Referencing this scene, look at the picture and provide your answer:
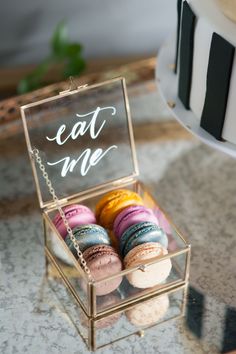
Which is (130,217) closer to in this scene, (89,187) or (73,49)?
(89,187)

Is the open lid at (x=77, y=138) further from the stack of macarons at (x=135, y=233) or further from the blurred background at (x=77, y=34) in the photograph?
the blurred background at (x=77, y=34)

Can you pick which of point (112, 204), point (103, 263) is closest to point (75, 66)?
point (112, 204)

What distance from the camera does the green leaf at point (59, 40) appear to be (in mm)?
1506

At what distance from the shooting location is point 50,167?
1127 millimetres

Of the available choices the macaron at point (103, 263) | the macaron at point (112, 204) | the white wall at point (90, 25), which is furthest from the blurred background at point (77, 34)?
the macaron at point (103, 263)

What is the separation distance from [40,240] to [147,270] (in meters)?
0.23

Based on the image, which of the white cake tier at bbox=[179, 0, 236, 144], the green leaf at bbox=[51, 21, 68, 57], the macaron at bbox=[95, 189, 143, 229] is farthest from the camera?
the green leaf at bbox=[51, 21, 68, 57]

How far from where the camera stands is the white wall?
1.54 meters

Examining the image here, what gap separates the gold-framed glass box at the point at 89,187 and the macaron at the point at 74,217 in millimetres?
11

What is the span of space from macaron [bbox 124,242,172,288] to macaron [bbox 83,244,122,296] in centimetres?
2

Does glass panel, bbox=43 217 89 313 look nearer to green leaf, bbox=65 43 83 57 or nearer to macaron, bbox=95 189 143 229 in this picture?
macaron, bbox=95 189 143 229

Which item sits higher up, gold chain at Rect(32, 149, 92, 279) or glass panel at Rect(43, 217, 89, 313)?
gold chain at Rect(32, 149, 92, 279)

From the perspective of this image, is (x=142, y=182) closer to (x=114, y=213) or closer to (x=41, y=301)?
(x=114, y=213)

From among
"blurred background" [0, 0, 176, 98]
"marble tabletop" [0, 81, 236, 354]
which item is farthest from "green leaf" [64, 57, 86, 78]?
"marble tabletop" [0, 81, 236, 354]
